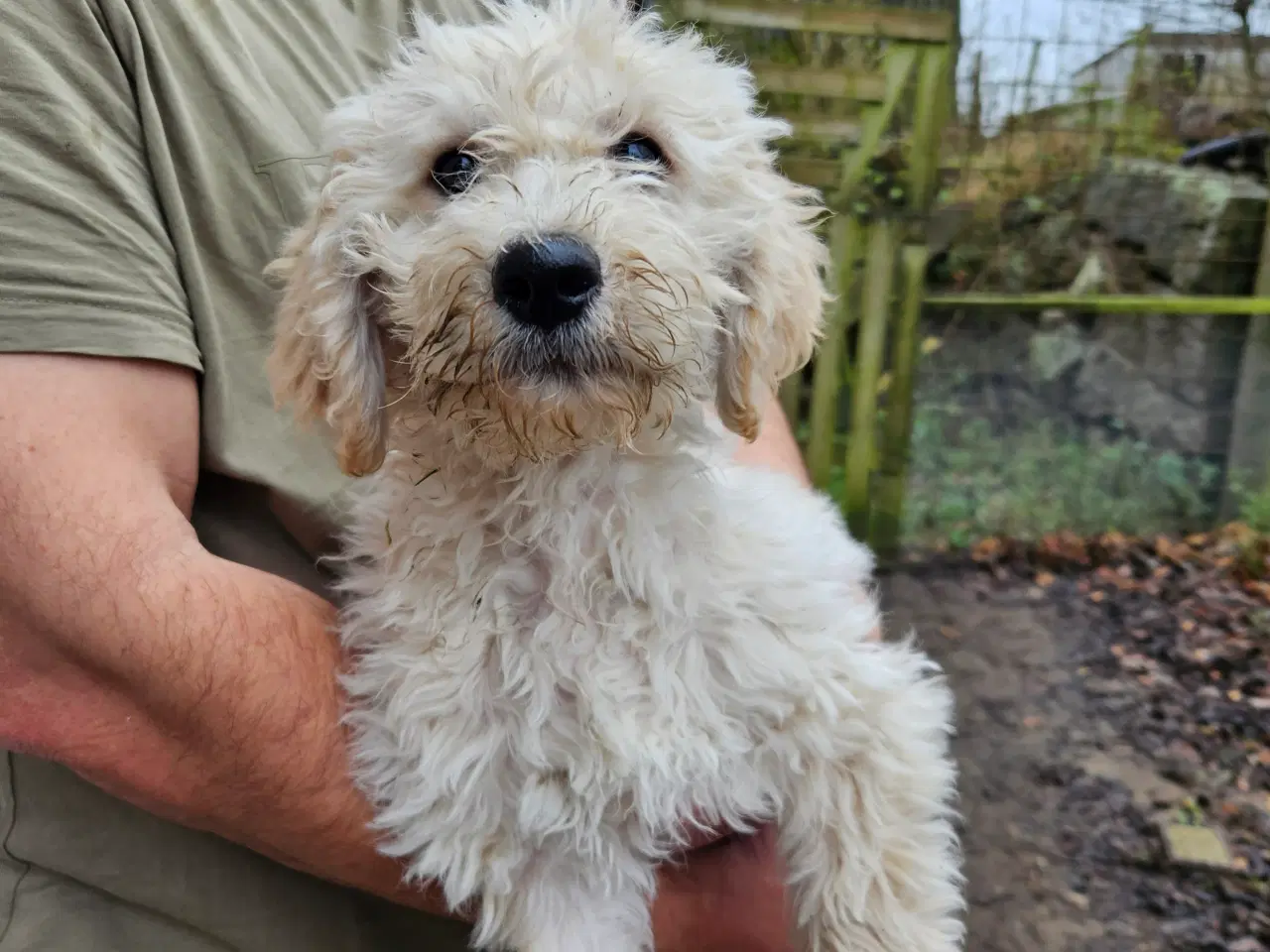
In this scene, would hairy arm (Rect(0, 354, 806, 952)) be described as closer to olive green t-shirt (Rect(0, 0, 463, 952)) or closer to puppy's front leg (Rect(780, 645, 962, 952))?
olive green t-shirt (Rect(0, 0, 463, 952))

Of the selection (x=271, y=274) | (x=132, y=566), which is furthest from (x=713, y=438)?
(x=132, y=566)

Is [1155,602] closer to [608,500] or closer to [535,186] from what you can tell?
[608,500]

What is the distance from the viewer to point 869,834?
149 cm

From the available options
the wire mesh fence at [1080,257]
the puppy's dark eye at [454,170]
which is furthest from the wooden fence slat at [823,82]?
the puppy's dark eye at [454,170]

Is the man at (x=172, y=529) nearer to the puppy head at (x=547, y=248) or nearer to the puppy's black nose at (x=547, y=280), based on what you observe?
the puppy head at (x=547, y=248)

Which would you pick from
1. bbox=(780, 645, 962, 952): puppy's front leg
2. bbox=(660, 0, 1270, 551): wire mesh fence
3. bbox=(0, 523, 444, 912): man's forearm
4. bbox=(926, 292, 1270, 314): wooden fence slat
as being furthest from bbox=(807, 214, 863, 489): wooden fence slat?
bbox=(0, 523, 444, 912): man's forearm

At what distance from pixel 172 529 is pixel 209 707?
24 centimetres

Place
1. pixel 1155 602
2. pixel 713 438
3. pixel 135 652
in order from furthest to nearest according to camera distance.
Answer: pixel 1155 602 < pixel 713 438 < pixel 135 652

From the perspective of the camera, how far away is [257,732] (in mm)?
1327

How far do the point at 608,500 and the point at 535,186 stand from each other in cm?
48

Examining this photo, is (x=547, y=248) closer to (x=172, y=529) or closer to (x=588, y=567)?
(x=588, y=567)

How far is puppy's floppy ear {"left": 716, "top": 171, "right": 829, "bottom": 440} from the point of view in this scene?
153cm

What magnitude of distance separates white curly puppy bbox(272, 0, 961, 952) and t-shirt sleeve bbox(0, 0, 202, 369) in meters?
0.22

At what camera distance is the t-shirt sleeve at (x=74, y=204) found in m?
1.16
